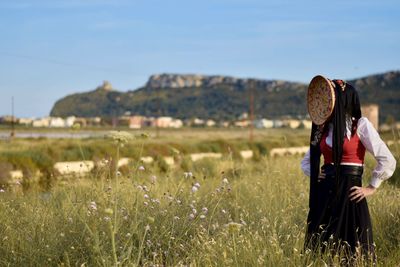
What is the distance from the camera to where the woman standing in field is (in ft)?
17.1

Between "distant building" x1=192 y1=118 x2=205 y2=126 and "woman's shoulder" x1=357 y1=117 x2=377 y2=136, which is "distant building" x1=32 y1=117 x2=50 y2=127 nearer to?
"distant building" x1=192 y1=118 x2=205 y2=126

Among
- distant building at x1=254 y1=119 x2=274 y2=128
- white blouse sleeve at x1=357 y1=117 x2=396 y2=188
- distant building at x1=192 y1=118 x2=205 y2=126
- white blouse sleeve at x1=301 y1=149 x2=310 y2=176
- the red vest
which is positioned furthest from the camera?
distant building at x1=192 y1=118 x2=205 y2=126

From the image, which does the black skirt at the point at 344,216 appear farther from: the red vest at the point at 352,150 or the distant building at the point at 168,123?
the distant building at the point at 168,123

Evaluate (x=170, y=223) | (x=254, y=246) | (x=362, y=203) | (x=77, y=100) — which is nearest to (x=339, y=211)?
(x=362, y=203)

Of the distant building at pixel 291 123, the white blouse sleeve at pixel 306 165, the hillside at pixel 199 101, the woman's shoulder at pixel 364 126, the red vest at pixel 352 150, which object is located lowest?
the distant building at pixel 291 123

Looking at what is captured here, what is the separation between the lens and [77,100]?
132m

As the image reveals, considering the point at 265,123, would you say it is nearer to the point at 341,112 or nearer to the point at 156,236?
the point at 156,236

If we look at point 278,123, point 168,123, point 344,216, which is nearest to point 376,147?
point 344,216

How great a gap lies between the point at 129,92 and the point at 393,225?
5255 inches

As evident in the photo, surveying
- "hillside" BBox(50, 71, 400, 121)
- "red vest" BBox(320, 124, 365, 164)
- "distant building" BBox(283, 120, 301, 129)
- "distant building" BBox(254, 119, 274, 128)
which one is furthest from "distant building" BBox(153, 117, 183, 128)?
"red vest" BBox(320, 124, 365, 164)

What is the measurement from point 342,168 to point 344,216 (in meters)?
0.43

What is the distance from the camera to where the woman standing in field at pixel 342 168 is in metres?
5.22

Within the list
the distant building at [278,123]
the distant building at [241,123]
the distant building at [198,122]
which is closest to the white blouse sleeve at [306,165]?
the distant building at [241,123]

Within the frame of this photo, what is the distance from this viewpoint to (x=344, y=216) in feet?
17.7
